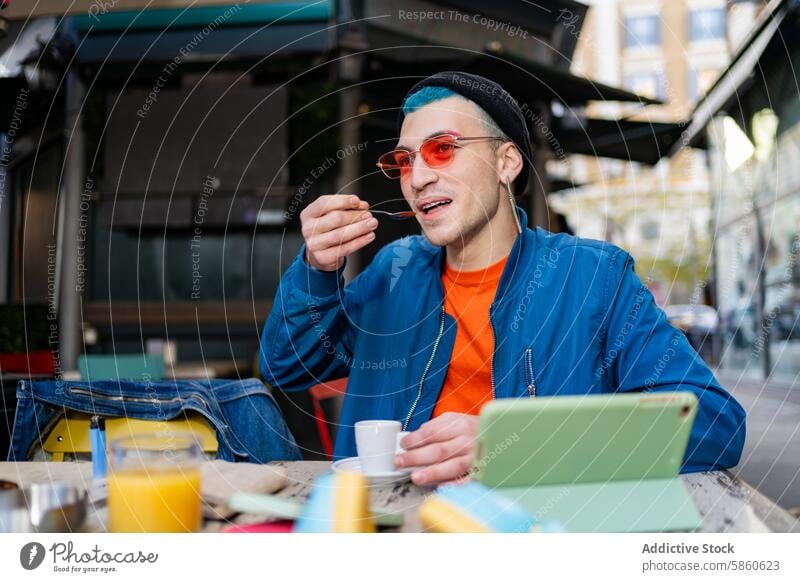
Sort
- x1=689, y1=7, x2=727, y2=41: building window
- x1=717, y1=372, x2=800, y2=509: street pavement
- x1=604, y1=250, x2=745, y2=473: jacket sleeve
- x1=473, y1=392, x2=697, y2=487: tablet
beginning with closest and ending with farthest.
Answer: x1=473, y1=392, x2=697, y2=487: tablet → x1=604, y1=250, x2=745, y2=473: jacket sleeve → x1=689, y1=7, x2=727, y2=41: building window → x1=717, y1=372, x2=800, y2=509: street pavement

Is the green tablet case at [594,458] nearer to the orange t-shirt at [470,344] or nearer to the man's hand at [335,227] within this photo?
the orange t-shirt at [470,344]

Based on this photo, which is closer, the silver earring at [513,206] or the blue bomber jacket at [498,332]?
the blue bomber jacket at [498,332]

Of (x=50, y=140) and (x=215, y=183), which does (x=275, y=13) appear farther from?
(x=215, y=183)

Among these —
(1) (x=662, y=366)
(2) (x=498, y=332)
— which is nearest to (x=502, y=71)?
(2) (x=498, y=332)

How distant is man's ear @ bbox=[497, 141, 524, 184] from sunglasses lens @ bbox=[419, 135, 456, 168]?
0.37ft

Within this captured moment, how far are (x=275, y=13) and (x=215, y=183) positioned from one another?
1143mm

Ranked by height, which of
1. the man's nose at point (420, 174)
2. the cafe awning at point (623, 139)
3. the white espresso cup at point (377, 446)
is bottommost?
the white espresso cup at point (377, 446)

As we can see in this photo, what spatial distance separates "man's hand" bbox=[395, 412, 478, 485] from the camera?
798mm

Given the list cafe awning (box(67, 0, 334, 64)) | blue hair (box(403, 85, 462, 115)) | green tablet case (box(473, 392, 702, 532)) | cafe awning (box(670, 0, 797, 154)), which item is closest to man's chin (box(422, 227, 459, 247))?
blue hair (box(403, 85, 462, 115))

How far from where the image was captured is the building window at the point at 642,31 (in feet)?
4.33

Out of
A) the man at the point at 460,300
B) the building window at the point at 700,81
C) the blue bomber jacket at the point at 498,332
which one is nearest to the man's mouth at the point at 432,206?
the man at the point at 460,300

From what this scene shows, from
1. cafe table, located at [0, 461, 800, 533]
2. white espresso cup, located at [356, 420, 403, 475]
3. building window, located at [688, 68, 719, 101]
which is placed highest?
building window, located at [688, 68, 719, 101]

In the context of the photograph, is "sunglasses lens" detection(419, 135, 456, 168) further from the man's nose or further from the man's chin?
the man's chin

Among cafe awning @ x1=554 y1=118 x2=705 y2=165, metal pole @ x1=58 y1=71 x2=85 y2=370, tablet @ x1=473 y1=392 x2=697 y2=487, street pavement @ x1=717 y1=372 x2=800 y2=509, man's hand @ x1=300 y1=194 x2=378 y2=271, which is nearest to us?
tablet @ x1=473 y1=392 x2=697 y2=487
